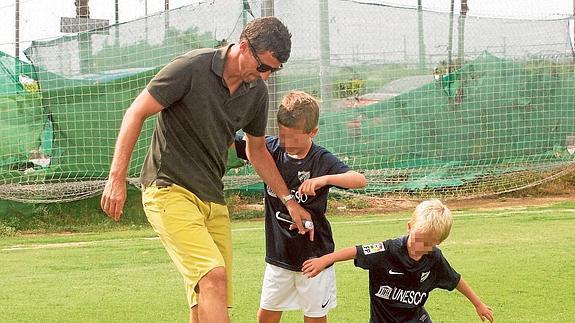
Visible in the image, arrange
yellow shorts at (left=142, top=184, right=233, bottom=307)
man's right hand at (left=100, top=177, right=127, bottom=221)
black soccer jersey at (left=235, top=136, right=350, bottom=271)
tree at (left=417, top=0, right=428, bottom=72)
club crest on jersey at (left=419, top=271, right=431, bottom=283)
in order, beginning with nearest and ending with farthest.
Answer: man's right hand at (left=100, top=177, right=127, bottom=221) < yellow shorts at (left=142, top=184, right=233, bottom=307) < club crest on jersey at (left=419, top=271, right=431, bottom=283) < black soccer jersey at (left=235, top=136, right=350, bottom=271) < tree at (left=417, top=0, right=428, bottom=72)

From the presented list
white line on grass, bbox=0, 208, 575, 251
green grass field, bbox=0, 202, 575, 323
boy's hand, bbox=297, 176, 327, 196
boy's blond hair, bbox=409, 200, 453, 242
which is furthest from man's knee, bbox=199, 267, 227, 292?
white line on grass, bbox=0, 208, 575, 251

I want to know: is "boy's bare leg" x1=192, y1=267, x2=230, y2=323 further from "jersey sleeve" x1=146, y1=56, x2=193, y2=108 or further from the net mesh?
the net mesh

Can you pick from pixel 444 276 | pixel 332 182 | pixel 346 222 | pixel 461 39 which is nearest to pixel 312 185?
pixel 332 182

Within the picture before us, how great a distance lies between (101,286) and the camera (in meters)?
7.60

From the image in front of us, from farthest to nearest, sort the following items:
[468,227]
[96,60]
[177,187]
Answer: [96,60], [468,227], [177,187]

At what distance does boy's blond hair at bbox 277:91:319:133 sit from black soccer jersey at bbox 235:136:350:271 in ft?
0.67

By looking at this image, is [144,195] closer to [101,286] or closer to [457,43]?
[101,286]

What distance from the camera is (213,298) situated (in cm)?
435

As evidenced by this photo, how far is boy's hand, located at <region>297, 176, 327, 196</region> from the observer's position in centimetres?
489

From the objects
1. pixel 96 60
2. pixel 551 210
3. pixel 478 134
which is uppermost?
pixel 96 60

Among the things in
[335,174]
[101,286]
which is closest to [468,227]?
[101,286]

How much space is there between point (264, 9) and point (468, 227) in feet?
13.6

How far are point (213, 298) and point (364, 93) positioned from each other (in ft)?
32.4

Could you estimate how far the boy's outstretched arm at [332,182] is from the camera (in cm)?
489
